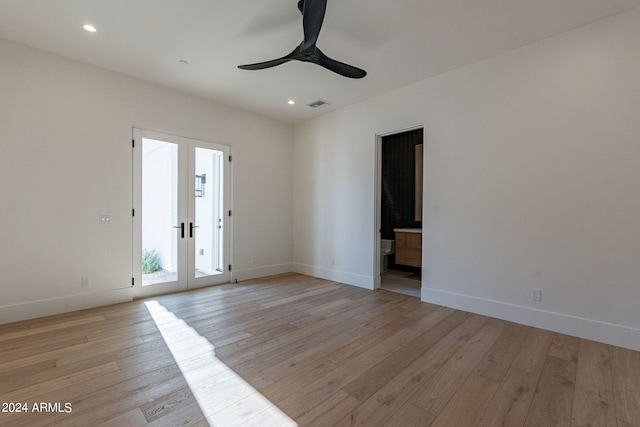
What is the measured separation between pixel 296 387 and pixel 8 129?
419 cm

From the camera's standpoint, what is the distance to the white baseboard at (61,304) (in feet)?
10.5

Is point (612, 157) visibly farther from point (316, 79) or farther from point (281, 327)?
point (281, 327)

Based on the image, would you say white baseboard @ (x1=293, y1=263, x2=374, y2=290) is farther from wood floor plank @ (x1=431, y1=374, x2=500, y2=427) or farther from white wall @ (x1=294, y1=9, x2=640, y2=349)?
wood floor plank @ (x1=431, y1=374, x2=500, y2=427)

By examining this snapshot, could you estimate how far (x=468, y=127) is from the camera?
3.64 metres

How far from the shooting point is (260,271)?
218 inches

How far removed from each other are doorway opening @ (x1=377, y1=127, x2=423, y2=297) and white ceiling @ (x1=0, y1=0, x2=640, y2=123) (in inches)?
78.6

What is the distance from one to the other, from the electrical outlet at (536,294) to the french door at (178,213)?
14.9 ft

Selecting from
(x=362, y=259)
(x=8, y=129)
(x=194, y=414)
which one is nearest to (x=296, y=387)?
(x=194, y=414)

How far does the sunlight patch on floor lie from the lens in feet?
5.62

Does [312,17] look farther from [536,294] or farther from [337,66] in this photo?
[536,294]

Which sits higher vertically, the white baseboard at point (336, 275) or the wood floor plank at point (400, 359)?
the white baseboard at point (336, 275)

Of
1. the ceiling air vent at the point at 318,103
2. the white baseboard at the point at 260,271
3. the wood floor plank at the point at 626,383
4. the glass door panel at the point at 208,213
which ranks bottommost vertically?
the wood floor plank at the point at 626,383

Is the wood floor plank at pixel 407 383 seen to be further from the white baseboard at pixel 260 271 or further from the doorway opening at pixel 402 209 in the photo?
the white baseboard at pixel 260 271

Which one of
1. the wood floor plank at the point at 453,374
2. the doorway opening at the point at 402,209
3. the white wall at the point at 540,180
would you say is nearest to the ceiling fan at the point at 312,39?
the white wall at the point at 540,180
